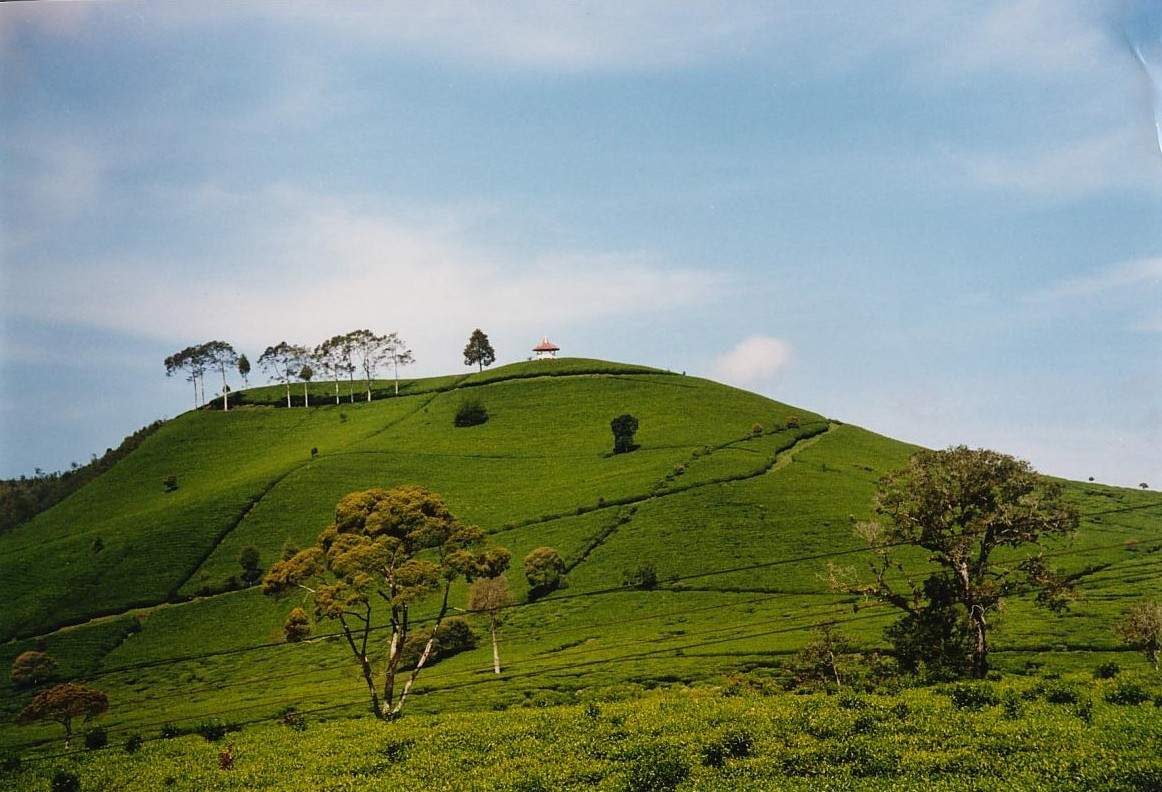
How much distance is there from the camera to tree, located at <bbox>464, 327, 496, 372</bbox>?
519 feet

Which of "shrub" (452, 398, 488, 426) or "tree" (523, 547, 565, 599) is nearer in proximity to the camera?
"tree" (523, 547, 565, 599)

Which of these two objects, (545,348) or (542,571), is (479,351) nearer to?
(545,348)

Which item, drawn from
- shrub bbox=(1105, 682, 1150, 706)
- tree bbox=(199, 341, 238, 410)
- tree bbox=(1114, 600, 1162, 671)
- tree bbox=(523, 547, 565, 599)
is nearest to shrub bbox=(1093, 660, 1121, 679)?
shrub bbox=(1105, 682, 1150, 706)

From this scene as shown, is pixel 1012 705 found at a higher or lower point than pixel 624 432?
lower

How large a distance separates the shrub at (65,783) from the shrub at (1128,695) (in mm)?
28768

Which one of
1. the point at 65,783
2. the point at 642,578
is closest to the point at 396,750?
the point at 65,783

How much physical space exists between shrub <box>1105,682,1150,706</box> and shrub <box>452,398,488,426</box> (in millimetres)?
114049

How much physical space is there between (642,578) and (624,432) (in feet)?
133

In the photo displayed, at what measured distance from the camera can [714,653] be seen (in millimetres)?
63625

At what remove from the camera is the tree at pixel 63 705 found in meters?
52.8

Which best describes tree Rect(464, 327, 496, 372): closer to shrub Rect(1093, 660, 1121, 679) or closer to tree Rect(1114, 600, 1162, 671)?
tree Rect(1114, 600, 1162, 671)

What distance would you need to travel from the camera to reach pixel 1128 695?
76.7 feet

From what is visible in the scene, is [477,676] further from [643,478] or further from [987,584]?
[643,478]

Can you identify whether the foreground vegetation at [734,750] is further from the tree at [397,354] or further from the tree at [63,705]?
the tree at [397,354]
